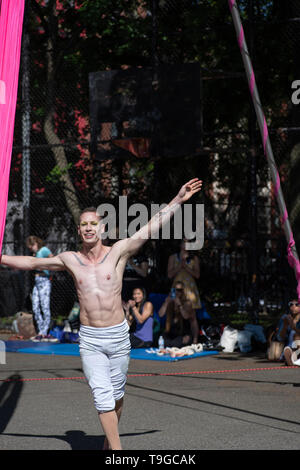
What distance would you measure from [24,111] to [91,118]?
1387 mm

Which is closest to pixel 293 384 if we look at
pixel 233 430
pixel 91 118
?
pixel 233 430

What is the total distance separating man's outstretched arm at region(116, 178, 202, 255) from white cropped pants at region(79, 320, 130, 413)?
2.01 ft

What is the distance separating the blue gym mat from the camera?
12868 millimetres

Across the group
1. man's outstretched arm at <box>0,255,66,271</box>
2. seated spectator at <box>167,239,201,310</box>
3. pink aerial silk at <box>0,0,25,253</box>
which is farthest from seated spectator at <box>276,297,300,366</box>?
pink aerial silk at <box>0,0,25,253</box>

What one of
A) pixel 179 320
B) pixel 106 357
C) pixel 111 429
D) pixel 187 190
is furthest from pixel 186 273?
pixel 111 429

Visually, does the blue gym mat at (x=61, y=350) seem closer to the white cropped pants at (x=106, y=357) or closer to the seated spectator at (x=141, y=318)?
the seated spectator at (x=141, y=318)

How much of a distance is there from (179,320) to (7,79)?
8497 mm

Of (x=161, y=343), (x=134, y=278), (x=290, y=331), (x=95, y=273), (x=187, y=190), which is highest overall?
(x=187, y=190)

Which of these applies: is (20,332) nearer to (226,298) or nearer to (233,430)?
(226,298)

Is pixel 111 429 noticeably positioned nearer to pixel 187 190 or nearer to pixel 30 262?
pixel 30 262

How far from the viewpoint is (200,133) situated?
14664mm

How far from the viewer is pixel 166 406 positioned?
868 centimetres

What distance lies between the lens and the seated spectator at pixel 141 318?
45.0 feet

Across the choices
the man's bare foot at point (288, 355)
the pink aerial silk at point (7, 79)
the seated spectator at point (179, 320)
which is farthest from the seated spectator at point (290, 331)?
the pink aerial silk at point (7, 79)
